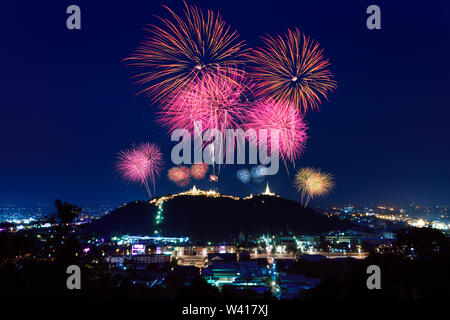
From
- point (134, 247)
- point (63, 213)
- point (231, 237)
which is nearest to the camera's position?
point (63, 213)

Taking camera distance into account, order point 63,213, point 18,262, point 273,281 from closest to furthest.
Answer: point 18,262, point 63,213, point 273,281

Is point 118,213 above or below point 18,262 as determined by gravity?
below
